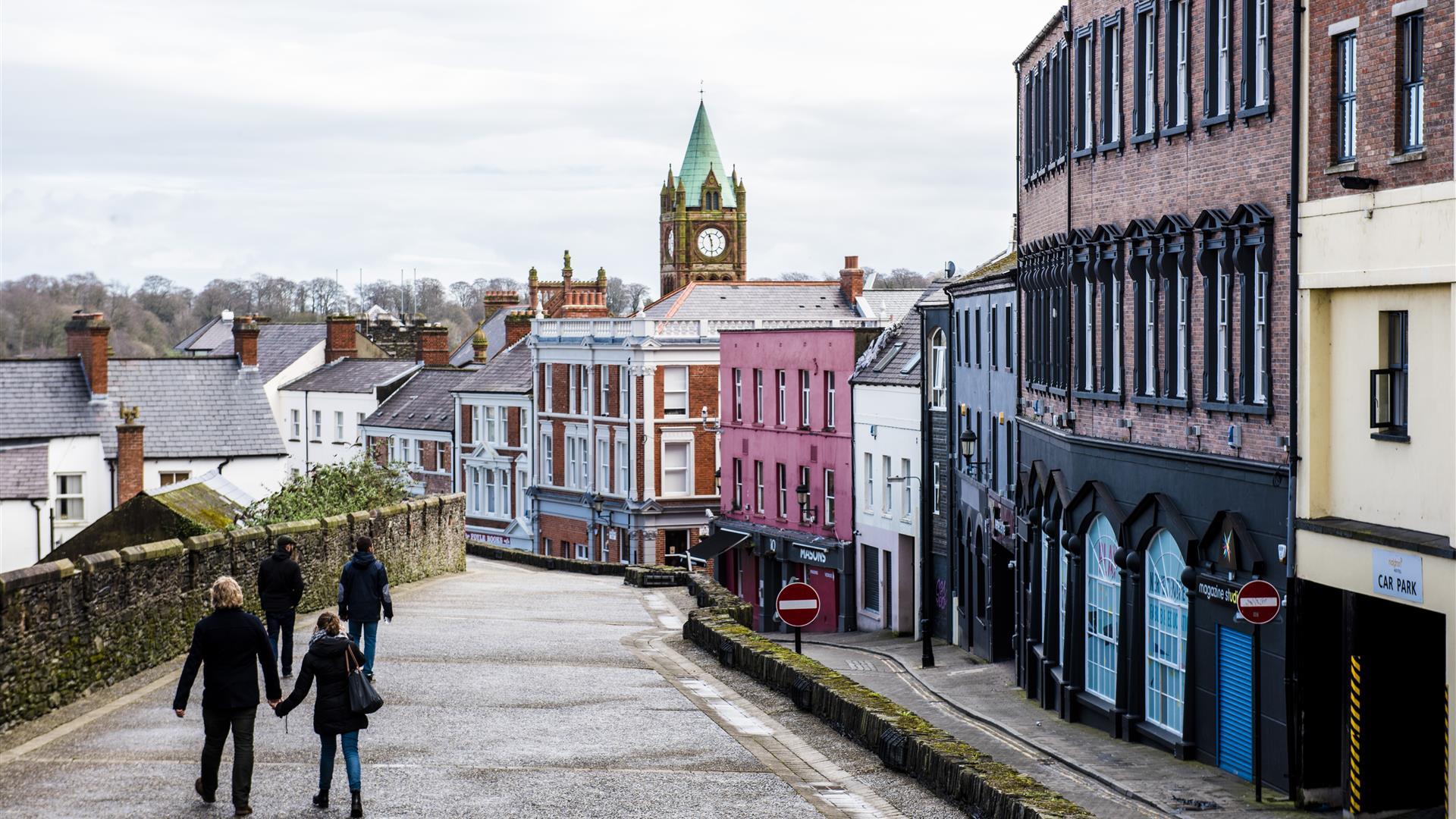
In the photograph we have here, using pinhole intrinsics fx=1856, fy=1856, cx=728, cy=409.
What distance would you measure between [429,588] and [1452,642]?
2529cm

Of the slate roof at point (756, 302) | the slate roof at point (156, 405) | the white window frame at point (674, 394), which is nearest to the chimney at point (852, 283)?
Result: the slate roof at point (756, 302)

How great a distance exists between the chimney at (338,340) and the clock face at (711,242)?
58.2m

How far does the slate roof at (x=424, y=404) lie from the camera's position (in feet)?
269

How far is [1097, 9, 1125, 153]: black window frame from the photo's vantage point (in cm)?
2741

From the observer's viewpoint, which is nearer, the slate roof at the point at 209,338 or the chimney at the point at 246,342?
the chimney at the point at 246,342

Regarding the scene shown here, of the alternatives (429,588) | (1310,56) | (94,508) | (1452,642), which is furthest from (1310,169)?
(94,508)

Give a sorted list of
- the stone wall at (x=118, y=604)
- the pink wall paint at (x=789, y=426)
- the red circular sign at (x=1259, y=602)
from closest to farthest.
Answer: the stone wall at (x=118, y=604) → the red circular sign at (x=1259, y=602) → the pink wall paint at (x=789, y=426)

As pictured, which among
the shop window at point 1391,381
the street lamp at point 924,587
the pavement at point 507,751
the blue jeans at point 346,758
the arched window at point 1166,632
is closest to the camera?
the blue jeans at point 346,758

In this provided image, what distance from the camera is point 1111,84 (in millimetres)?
27781

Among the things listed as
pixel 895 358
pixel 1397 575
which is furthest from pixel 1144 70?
pixel 895 358

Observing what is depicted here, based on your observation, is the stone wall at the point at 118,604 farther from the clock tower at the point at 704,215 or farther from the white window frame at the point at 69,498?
the clock tower at the point at 704,215

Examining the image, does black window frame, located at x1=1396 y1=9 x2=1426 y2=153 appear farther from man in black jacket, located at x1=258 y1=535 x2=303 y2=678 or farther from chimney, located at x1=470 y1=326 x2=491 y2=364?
chimney, located at x1=470 y1=326 x2=491 y2=364

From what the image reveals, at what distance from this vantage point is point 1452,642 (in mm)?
17594

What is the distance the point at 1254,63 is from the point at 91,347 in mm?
43985
